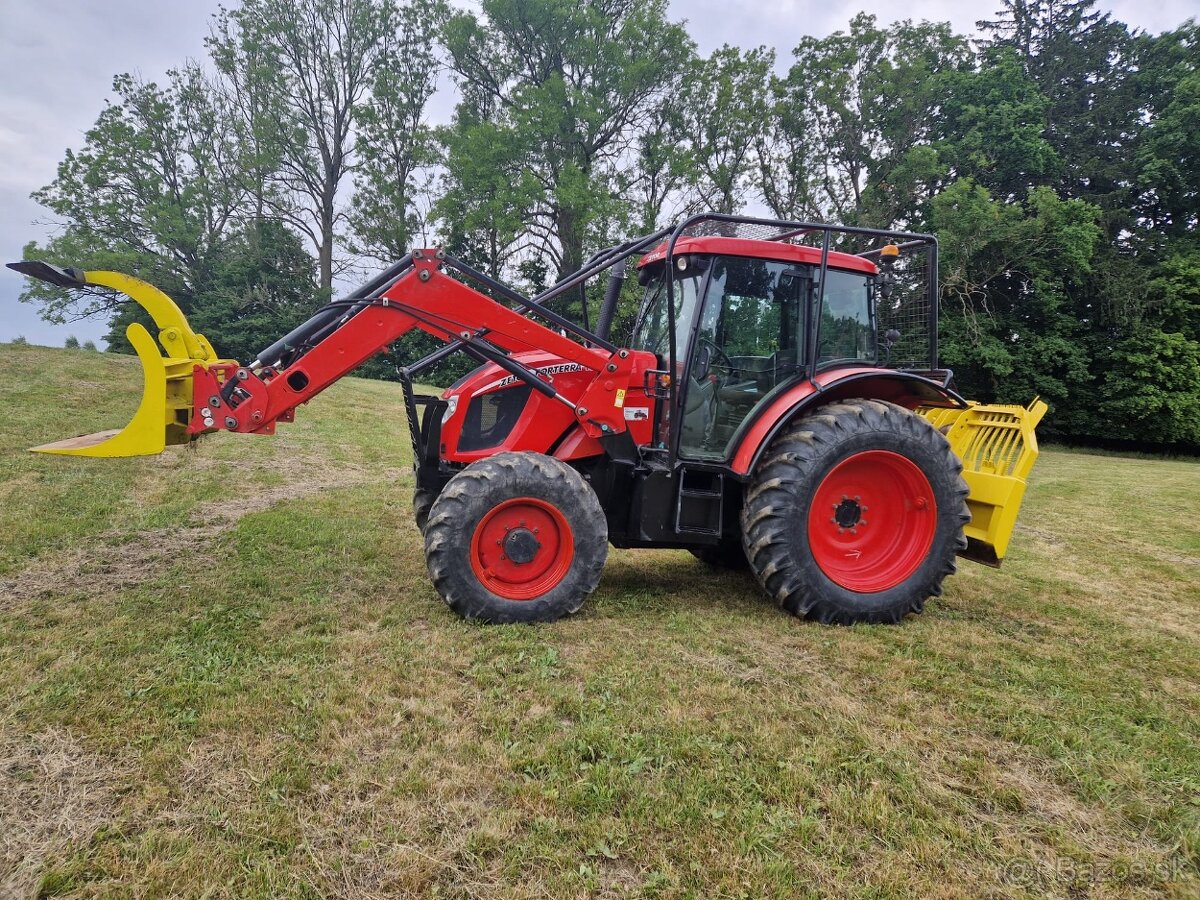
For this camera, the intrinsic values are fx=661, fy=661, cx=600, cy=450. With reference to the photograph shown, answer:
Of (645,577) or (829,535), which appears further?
(645,577)

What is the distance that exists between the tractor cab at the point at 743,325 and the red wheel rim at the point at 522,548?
3.26 feet

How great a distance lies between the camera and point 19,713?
256 cm

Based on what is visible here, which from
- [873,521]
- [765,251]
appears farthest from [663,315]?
[873,521]

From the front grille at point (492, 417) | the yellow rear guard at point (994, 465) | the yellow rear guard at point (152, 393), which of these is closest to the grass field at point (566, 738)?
the yellow rear guard at point (994, 465)

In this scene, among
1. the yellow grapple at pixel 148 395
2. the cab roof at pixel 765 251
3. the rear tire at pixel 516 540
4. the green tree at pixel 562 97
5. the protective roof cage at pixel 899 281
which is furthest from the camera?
the green tree at pixel 562 97

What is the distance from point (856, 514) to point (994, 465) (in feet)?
4.94

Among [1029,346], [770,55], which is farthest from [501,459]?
[770,55]

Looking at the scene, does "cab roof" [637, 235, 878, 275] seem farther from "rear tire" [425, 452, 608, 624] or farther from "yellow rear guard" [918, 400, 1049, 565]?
"rear tire" [425, 452, 608, 624]

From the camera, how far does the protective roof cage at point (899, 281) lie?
4227 millimetres

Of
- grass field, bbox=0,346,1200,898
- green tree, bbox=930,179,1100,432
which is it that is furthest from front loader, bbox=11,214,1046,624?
green tree, bbox=930,179,1100,432

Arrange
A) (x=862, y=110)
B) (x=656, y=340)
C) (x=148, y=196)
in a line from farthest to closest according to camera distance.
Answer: (x=148, y=196), (x=862, y=110), (x=656, y=340)

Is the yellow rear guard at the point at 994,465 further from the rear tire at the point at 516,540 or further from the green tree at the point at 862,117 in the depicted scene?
the green tree at the point at 862,117

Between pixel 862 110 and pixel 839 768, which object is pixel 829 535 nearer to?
pixel 839 768

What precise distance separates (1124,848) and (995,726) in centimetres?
70
